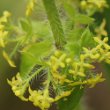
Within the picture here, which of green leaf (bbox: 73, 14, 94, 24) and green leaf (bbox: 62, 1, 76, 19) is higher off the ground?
green leaf (bbox: 62, 1, 76, 19)

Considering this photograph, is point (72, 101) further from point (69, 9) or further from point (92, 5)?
point (92, 5)

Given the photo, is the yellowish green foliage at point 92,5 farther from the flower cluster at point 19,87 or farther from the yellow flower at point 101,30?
the flower cluster at point 19,87

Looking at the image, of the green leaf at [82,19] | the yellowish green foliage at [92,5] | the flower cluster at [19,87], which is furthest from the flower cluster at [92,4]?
the flower cluster at [19,87]

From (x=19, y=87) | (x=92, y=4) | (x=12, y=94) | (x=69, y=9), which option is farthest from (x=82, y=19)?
(x=12, y=94)

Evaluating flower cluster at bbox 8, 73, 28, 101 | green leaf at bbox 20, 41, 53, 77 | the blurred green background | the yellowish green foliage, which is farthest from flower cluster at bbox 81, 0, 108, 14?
the blurred green background

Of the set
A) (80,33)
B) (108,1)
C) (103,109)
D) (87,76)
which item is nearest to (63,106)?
(87,76)

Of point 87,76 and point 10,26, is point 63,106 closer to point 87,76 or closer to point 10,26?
point 87,76

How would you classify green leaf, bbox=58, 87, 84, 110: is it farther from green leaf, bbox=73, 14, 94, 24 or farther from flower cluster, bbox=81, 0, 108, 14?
flower cluster, bbox=81, 0, 108, 14
